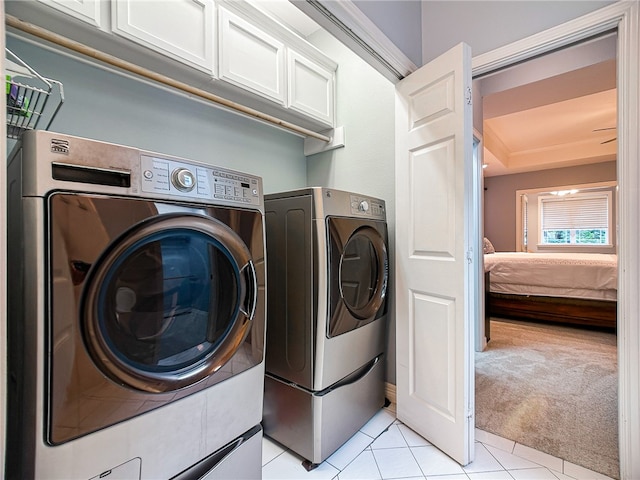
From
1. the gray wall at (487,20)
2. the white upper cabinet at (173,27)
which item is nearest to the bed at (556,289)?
the gray wall at (487,20)

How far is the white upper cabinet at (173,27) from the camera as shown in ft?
4.09

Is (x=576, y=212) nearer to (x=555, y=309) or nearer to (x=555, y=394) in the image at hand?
(x=555, y=309)

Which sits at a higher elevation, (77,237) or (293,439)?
(77,237)

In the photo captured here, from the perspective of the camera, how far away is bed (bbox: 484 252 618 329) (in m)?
3.26

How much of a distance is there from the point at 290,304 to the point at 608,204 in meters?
7.38

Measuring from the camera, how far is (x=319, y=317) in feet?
4.42

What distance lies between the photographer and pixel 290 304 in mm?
1458

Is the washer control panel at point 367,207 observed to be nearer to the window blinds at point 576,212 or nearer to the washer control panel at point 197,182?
the washer control panel at point 197,182

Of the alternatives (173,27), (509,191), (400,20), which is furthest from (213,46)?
(509,191)

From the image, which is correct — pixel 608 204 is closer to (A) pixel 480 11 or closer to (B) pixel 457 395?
(A) pixel 480 11

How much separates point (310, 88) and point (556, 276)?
3.53 metres

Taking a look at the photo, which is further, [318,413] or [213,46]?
[213,46]

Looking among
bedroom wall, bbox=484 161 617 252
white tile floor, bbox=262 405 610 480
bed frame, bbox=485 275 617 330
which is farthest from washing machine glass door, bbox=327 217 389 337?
bedroom wall, bbox=484 161 617 252

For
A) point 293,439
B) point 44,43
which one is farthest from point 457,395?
point 44,43
